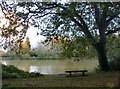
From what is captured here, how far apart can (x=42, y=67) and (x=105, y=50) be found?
5.54 ft

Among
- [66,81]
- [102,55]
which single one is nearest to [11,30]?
[66,81]

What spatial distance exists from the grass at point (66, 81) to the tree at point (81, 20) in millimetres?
563

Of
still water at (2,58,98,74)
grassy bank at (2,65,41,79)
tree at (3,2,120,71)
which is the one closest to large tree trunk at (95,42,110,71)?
tree at (3,2,120,71)

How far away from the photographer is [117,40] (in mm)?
7660

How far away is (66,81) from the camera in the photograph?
7113 mm

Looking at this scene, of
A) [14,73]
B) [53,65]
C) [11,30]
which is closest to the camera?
[53,65]

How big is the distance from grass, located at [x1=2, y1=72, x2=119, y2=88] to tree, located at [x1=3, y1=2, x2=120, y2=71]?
563 mm

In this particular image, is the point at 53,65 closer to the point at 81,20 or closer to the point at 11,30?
the point at 11,30

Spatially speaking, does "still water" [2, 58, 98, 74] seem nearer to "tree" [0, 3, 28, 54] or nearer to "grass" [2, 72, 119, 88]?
"grass" [2, 72, 119, 88]

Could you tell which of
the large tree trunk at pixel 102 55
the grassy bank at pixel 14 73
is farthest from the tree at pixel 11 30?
the large tree trunk at pixel 102 55

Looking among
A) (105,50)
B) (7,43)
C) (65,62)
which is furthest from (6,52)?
(105,50)

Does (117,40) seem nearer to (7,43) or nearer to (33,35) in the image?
(33,35)

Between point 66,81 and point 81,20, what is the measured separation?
153 cm

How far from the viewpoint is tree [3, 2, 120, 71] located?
7.43 m
